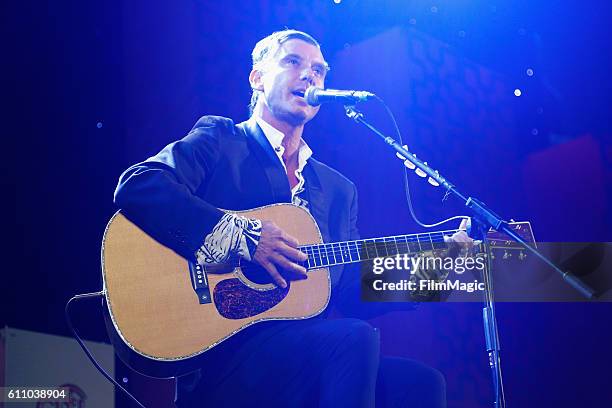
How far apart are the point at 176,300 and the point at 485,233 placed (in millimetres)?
1103

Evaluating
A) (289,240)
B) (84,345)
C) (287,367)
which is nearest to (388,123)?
(289,240)

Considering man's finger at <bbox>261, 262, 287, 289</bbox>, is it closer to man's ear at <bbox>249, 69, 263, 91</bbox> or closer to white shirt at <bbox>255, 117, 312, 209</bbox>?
white shirt at <bbox>255, 117, 312, 209</bbox>

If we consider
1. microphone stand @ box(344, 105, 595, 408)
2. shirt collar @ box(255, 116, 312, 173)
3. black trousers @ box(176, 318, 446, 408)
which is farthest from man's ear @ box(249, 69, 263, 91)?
black trousers @ box(176, 318, 446, 408)

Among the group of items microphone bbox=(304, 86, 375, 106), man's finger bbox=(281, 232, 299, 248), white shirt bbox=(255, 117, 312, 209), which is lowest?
man's finger bbox=(281, 232, 299, 248)

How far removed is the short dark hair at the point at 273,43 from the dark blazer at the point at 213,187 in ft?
0.93

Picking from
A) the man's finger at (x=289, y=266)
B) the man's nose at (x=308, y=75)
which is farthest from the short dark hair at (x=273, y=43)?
the man's finger at (x=289, y=266)

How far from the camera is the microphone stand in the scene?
2211 mm

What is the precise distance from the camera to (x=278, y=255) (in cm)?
236

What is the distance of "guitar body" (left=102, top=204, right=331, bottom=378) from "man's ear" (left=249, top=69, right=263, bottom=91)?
0.72 meters

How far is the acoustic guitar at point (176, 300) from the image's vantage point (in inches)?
88.7

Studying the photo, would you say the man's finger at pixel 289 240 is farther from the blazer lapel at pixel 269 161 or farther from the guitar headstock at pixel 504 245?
the guitar headstock at pixel 504 245

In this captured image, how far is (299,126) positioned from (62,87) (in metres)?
0.96

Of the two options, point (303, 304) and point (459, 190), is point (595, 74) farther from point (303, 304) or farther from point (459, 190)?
point (303, 304)

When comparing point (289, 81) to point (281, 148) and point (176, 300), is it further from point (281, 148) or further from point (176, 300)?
point (176, 300)
